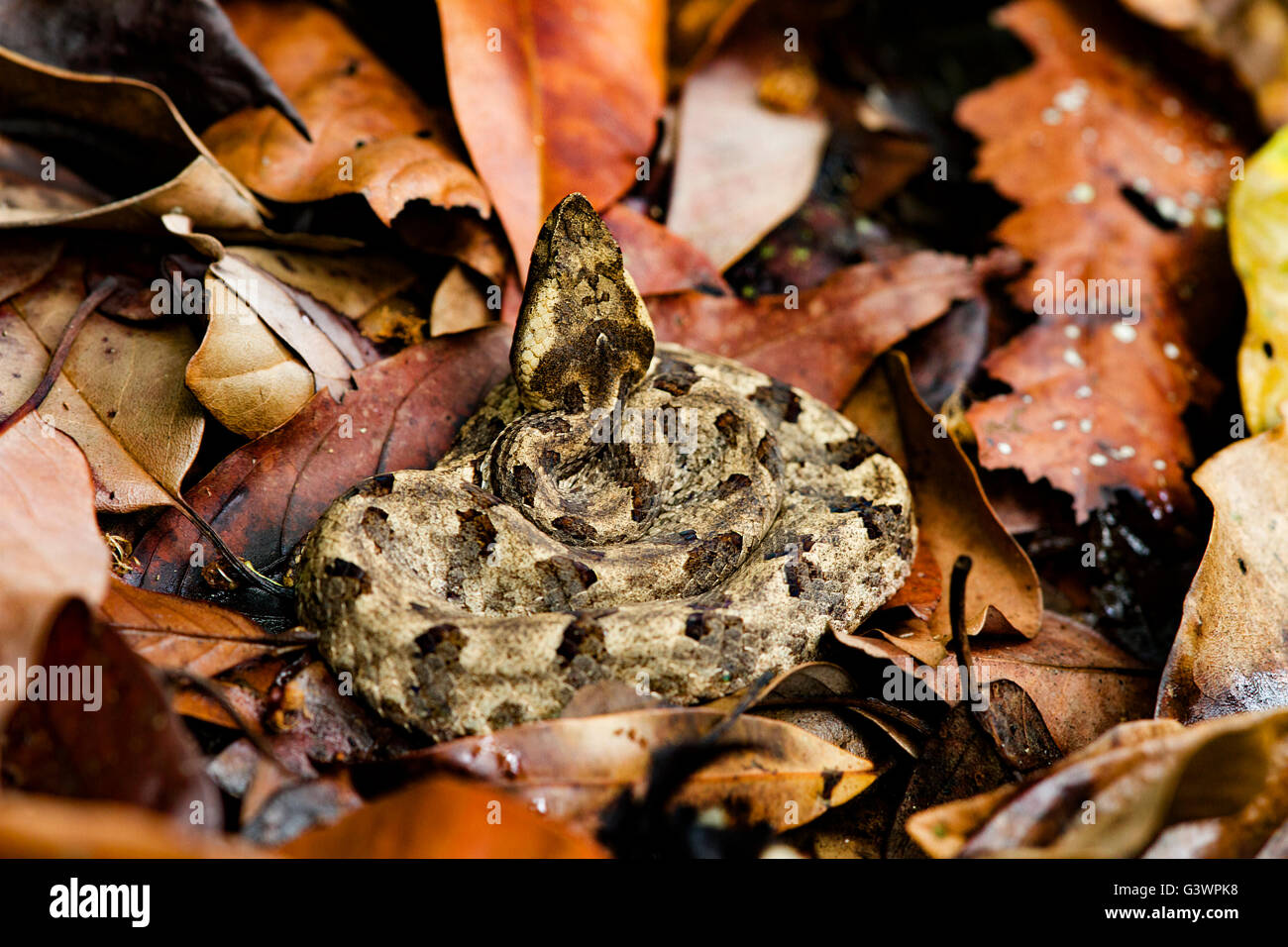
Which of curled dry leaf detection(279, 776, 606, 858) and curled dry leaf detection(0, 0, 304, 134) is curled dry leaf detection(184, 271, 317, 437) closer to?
curled dry leaf detection(0, 0, 304, 134)

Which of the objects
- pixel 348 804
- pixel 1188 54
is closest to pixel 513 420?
pixel 348 804

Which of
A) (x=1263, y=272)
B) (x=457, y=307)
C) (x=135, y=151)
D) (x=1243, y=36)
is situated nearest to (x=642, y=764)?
(x=457, y=307)

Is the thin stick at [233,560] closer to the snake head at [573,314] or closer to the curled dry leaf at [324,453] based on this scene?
the curled dry leaf at [324,453]

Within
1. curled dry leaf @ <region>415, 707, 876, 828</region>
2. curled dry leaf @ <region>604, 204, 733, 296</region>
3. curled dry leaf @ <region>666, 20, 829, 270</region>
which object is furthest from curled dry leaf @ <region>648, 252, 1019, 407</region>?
curled dry leaf @ <region>415, 707, 876, 828</region>

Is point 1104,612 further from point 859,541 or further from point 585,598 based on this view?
point 585,598

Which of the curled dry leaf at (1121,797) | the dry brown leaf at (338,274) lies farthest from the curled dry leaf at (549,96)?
the curled dry leaf at (1121,797)

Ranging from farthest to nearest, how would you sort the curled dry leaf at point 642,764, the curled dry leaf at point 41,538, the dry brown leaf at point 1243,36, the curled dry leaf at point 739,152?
the dry brown leaf at point 1243,36 < the curled dry leaf at point 739,152 < the curled dry leaf at point 642,764 < the curled dry leaf at point 41,538
